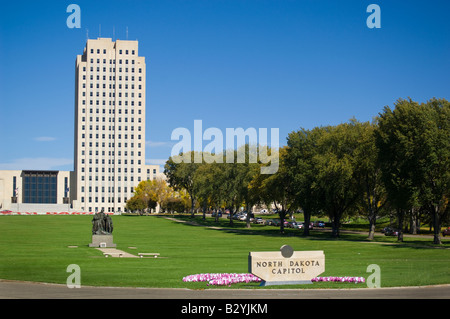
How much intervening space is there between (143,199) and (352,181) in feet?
333

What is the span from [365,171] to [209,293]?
160 ft

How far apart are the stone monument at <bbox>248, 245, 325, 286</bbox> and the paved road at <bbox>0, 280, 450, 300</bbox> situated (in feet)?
2.42

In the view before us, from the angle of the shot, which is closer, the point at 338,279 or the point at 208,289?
the point at 208,289

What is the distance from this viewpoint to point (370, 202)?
66375mm

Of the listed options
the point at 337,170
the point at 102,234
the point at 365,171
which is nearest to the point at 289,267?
the point at 102,234

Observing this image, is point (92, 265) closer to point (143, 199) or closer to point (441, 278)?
point (441, 278)

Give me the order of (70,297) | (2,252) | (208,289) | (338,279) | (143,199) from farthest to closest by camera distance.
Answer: (143,199), (2,252), (338,279), (208,289), (70,297)

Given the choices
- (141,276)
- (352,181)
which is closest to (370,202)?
(352,181)

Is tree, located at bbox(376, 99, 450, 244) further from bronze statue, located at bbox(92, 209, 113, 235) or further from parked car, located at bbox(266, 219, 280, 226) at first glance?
parked car, located at bbox(266, 219, 280, 226)

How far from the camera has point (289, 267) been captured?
68.4 feet

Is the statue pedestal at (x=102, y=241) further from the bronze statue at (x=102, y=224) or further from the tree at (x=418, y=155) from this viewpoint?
the tree at (x=418, y=155)

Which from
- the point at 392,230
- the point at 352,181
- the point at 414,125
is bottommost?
the point at 392,230

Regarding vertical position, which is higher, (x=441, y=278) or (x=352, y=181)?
(x=352, y=181)
